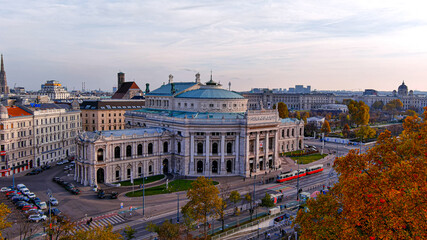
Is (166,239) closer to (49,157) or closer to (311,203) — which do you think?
(311,203)

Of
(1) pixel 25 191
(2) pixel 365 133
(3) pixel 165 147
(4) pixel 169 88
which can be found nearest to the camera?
(1) pixel 25 191

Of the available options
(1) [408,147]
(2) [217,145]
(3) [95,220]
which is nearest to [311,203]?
(1) [408,147]

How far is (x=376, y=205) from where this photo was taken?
28766 mm

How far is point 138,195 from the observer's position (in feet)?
234

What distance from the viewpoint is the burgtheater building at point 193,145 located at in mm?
79938

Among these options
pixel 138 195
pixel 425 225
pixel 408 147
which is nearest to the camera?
pixel 425 225

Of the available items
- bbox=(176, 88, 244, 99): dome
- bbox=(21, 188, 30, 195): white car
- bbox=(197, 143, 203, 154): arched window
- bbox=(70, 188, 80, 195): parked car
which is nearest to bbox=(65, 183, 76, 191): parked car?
bbox=(70, 188, 80, 195): parked car

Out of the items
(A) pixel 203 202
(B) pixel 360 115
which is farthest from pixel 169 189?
(B) pixel 360 115

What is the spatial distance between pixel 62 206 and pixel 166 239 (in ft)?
97.5

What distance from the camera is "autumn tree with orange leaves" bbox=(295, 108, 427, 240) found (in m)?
26.5

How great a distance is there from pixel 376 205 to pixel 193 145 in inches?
2411

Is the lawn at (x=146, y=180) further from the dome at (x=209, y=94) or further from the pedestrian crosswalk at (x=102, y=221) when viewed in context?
the dome at (x=209, y=94)

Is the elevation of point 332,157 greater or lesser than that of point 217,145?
lesser

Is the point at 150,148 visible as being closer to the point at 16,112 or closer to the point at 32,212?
the point at 32,212
